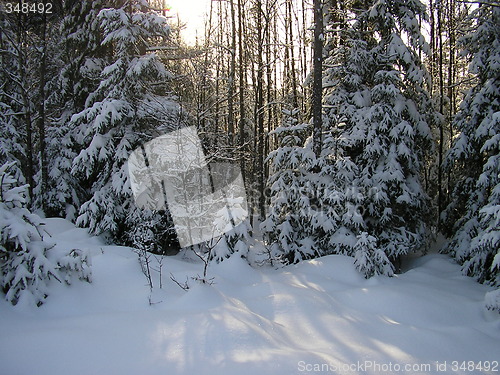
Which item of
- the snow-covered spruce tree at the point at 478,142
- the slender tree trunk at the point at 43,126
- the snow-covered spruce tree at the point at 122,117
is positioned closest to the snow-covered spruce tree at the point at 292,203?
the snow-covered spruce tree at the point at 122,117

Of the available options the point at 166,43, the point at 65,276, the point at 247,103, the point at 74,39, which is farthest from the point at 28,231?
the point at 247,103

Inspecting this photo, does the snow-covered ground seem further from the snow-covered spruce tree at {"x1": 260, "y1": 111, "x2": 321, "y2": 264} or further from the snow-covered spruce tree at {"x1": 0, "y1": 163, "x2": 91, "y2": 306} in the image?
the snow-covered spruce tree at {"x1": 260, "y1": 111, "x2": 321, "y2": 264}

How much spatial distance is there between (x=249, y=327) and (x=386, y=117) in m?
7.99

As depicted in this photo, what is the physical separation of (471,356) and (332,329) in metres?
2.05

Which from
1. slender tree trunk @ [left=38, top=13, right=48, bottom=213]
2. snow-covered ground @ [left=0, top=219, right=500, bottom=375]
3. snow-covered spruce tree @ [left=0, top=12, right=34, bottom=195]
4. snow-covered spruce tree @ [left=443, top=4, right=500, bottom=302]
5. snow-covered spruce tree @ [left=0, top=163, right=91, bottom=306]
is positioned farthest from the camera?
slender tree trunk @ [left=38, top=13, right=48, bottom=213]

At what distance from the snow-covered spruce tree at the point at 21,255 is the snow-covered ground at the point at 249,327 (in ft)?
0.72

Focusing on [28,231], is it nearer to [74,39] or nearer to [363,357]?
[363,357]

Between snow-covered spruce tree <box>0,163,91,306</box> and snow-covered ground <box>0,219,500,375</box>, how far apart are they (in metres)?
0.22

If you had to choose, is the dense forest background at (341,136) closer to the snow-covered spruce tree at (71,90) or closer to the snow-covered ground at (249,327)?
the snow-covered spruce tree at (71,90)

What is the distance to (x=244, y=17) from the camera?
16.6m

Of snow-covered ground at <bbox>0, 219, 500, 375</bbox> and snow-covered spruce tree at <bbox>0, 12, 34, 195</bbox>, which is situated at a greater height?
snow-covered spruce tree at <bbox>0, 12, 34, 195</bbox>

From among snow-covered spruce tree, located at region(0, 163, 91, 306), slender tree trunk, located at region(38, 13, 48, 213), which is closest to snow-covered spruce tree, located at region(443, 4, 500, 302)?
snow-covered spruce tree, located at region(0, 163, 91, 306)

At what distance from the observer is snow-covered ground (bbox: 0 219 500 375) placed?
13.2ft

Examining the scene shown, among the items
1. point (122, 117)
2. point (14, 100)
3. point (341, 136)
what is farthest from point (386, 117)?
point (14, 100)
